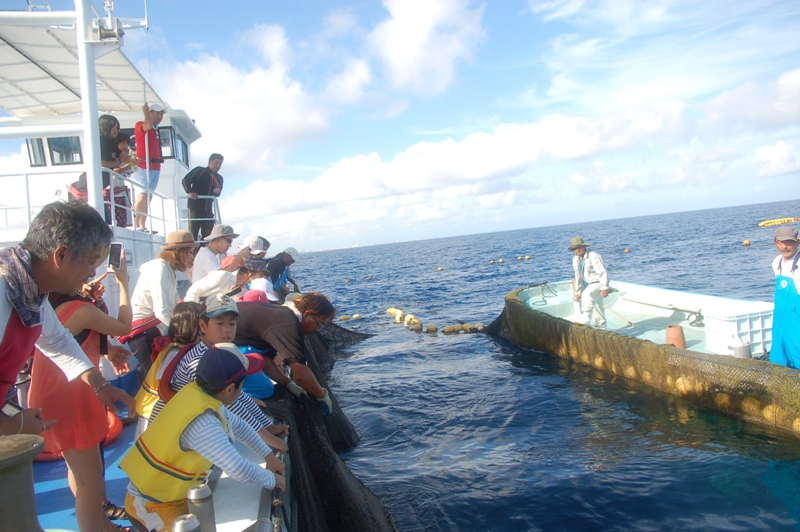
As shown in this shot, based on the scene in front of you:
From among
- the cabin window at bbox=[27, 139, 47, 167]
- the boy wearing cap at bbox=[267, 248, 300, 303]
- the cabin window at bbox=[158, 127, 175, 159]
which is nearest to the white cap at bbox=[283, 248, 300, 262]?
the boy wearing cap at bbox=[267, 248, 300, 303]

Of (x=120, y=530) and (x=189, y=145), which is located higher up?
(x=189, y=145)

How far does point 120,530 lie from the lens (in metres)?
3.21

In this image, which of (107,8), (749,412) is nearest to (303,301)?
(107,8)

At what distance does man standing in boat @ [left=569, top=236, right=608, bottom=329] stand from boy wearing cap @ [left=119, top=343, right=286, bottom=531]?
9673 mm

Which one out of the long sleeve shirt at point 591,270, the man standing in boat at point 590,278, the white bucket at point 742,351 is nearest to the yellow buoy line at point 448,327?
the man standing in boat at point 590,278

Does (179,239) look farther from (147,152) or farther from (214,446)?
(147,152)

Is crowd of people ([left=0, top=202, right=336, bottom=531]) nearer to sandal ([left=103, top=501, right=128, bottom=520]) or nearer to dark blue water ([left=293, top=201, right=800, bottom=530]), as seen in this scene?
sandal ([left=103, top=501, right=128, bottom=520])

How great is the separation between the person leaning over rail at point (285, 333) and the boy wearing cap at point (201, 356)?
79cm

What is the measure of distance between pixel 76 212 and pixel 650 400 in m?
8.66

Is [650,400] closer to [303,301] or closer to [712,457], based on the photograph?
[712,457]

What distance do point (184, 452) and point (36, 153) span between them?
11285 millimetres

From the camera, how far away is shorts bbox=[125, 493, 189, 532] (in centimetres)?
279

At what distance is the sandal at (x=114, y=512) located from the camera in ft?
11.4

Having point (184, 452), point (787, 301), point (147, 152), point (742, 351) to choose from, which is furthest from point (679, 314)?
point (184, 452)
